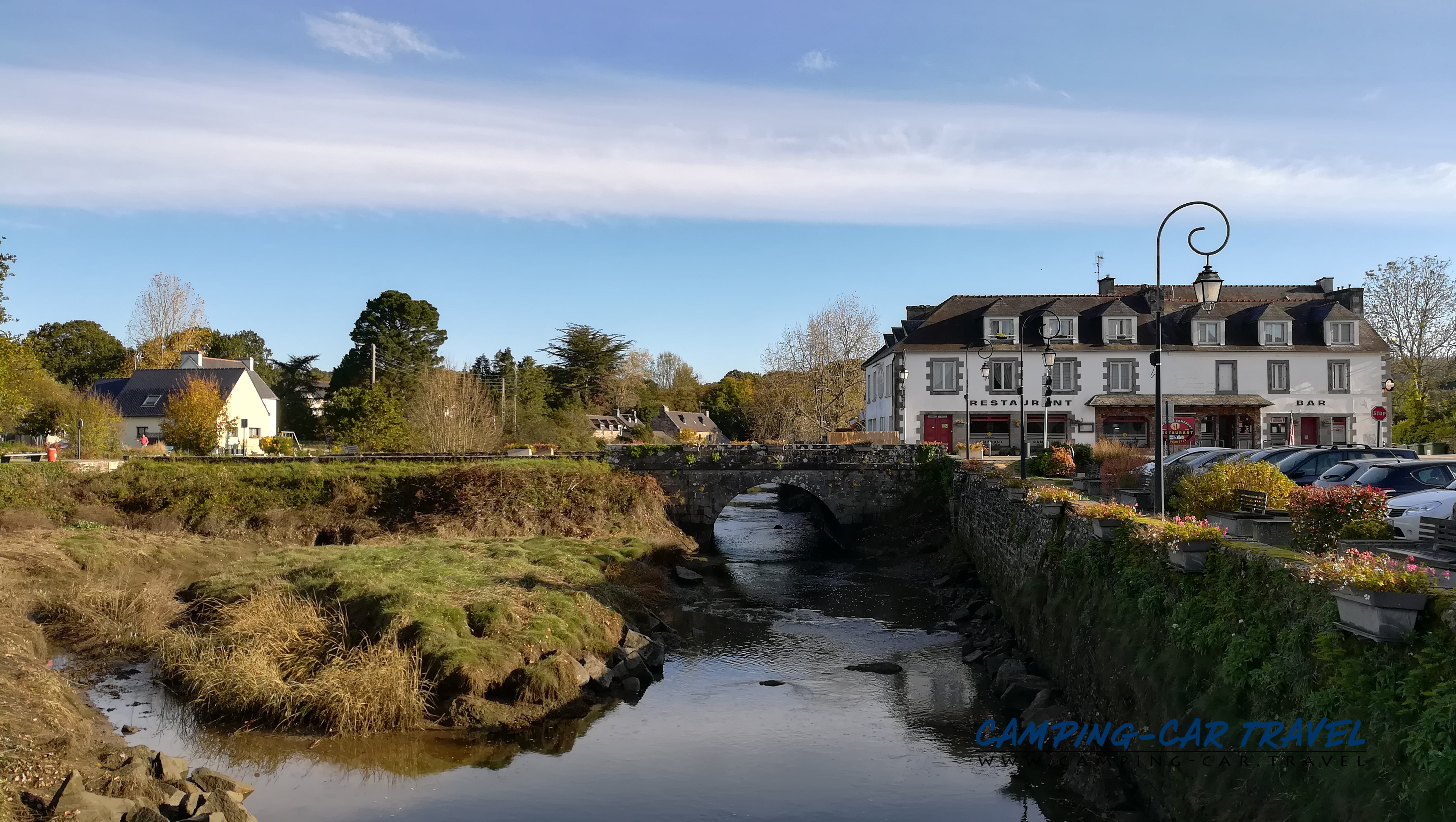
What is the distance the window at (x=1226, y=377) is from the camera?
41750mm

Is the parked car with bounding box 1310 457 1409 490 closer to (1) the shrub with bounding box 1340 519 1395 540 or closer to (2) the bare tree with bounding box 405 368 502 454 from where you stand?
(1) the shrub with bounding box 1340 519 1395 540

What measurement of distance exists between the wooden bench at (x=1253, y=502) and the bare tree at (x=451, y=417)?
3332 cm

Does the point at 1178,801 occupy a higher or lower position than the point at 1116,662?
lower

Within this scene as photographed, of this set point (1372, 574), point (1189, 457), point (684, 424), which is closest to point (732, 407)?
point (684, 424)

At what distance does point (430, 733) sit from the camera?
12.8 m

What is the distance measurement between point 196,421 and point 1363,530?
43.4 m

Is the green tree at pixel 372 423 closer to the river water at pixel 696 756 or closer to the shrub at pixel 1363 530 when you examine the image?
the river water at pixel 696 756

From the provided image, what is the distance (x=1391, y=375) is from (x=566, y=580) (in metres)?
47.0

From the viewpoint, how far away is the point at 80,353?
6825cm

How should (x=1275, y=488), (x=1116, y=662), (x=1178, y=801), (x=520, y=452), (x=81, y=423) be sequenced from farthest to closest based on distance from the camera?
(x=520, y=452)
(x=81, y=423)
(x=1275, y=488)
(x=1116, y=662)
(x=1178, y=801)

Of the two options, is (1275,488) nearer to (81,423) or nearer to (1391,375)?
(81,423)

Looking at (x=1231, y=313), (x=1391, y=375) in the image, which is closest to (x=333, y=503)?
(x=1231, y=313)

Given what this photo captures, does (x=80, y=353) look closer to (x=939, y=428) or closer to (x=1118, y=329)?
(x=939, y=428)

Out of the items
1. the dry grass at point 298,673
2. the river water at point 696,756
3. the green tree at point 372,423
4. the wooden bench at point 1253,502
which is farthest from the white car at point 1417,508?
the green tree at point 372,423
